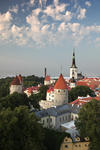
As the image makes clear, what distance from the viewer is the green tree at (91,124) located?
18766mm

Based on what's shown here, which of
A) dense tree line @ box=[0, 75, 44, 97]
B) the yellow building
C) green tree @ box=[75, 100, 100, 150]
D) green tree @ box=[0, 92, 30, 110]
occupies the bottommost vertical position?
the yellow building

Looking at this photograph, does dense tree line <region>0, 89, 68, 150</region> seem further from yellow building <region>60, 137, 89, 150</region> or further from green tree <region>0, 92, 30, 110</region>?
green tree <region>0, 92, 30, 110</region>

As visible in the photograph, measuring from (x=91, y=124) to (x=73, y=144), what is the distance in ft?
10.4

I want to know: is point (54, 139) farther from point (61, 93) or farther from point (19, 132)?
point (61, 93)

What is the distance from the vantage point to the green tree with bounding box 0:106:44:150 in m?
15.5

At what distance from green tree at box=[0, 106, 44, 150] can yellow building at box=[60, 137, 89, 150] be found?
3321 mm

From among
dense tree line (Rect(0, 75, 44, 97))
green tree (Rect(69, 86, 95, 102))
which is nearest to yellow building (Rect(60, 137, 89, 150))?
green tree (Rect(69, 86, 95, 102))

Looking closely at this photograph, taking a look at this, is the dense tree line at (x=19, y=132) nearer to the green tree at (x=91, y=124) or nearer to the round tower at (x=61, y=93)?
the green tree at (x=91, y=124)

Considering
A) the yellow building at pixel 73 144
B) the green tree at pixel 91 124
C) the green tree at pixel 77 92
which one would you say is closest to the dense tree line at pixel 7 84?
the green tree at pixel 77 92

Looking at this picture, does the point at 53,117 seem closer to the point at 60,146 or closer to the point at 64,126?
the point at 64,126

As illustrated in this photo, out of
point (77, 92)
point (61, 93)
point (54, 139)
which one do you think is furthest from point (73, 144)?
point (77, 92)

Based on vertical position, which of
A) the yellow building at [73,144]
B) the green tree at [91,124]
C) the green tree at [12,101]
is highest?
the green tree at [12,101]

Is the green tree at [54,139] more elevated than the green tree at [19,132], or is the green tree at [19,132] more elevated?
the green tree at [19,132]

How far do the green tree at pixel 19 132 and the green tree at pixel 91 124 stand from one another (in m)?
5.96
